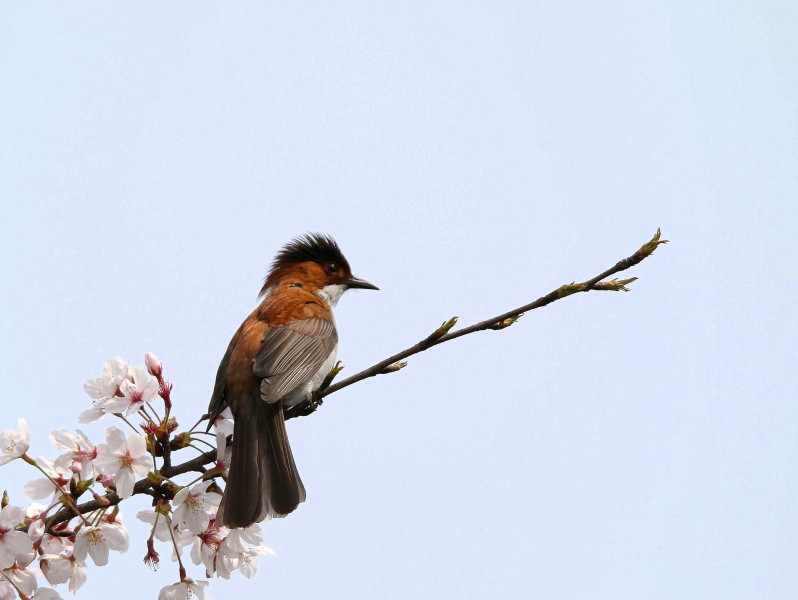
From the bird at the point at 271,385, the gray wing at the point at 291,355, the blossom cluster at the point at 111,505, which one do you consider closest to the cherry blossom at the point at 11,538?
the blossom cluster at the point at 111,505

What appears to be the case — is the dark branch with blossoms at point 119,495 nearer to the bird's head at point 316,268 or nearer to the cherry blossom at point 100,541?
the cherry blossom at point 100,541

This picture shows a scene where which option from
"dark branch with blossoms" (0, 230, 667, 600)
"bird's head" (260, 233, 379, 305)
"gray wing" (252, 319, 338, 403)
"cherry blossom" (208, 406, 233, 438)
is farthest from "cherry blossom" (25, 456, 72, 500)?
"bird's head" (260, 233, 379, 305)

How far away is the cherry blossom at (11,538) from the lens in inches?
158

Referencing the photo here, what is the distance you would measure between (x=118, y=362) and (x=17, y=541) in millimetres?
895

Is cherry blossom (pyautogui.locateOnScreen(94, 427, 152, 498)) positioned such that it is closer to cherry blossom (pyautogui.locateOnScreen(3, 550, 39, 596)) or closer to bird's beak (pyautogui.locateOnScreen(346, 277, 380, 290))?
cherry blossom (pyautogui.locateOnScreen(3, 550, 39, 596))

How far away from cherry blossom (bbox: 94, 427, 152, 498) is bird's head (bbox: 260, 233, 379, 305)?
13.3 feet

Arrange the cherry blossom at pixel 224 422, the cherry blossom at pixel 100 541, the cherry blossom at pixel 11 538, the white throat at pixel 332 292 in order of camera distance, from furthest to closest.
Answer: the white throat at pixel 332 292, the cherry blossom at pixel 224 422, the cherry blossom at pixel 100 541, the cherry blossom at pixel 11 538

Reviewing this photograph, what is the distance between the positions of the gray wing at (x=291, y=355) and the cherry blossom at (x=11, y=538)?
5.45ft

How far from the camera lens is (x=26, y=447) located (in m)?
4.14

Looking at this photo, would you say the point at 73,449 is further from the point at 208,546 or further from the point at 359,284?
the point at 359,284

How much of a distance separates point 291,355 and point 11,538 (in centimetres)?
224

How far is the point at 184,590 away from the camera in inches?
164

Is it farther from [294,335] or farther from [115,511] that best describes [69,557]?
[294,335]

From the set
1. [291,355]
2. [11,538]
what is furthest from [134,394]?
[291,355]
